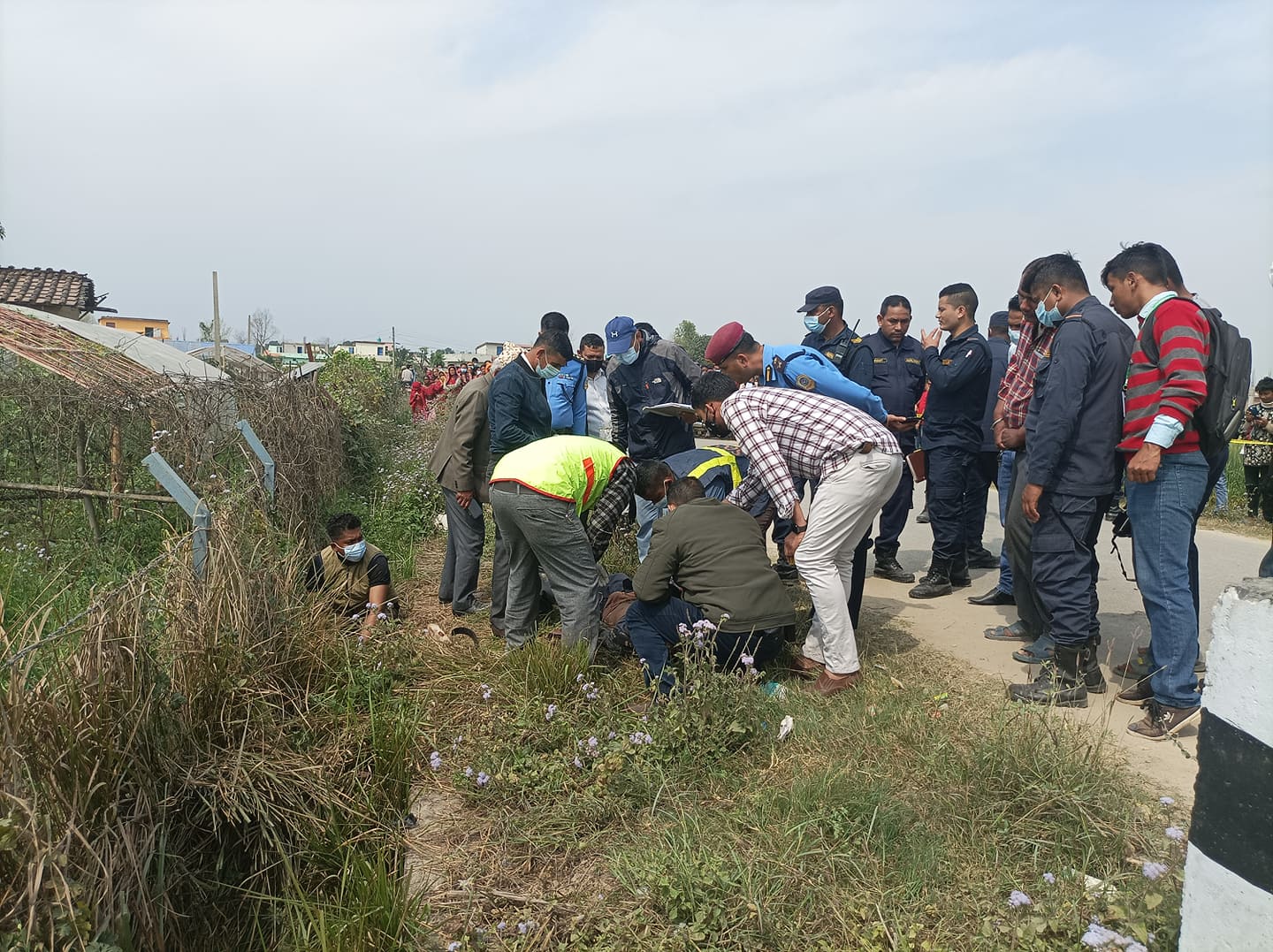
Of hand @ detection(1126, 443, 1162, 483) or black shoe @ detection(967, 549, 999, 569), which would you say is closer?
hand @ detection(1126, 443, 1162, 483)

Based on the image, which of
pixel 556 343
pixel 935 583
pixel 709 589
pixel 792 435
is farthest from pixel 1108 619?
pixel 556 343

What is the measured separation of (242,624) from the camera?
9.89 ft

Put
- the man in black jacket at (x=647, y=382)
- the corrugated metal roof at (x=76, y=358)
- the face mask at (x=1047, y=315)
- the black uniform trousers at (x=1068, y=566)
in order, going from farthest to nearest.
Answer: the man in black jacket at (x=647, y=382), the corrugated metal roof at (x=76, y=358), the face mask at (x=1047, y=315), the black uniform trousers at (x=1068, y=566)

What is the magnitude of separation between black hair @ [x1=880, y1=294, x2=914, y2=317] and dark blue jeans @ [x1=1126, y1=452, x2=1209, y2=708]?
2.81 m

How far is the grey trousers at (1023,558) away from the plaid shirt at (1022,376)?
7.8 inches

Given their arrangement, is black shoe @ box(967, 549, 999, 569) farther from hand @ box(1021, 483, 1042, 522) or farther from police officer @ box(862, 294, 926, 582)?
hand @ box(1021, 483, 1042, 522)

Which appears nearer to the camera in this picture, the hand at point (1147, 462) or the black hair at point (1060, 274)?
the hand at point (1147, 462)

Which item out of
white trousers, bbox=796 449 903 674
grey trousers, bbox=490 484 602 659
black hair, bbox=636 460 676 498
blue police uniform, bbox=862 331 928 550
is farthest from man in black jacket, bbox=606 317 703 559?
white trousers, bbox=796 449 903 674

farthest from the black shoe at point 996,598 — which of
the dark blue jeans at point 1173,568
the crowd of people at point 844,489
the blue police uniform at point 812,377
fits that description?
the dark blue jeans at point 1173,568

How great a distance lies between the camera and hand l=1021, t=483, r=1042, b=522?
12.2ft

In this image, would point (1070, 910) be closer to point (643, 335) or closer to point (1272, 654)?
point (1272, 654)

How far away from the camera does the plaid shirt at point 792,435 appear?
3789 mm

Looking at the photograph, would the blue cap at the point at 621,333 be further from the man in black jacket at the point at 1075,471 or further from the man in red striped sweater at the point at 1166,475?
the man in red striped sweater at the point at 1166,475

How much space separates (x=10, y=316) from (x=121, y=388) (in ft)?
8.44
